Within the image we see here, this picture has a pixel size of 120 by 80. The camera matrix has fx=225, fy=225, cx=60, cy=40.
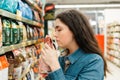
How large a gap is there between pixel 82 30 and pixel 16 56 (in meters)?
0.84

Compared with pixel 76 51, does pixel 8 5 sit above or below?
above

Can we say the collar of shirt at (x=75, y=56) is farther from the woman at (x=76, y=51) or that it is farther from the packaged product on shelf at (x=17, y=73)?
the packaged product on shelf at (x=17, y=73)

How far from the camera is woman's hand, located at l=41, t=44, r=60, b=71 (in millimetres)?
1635

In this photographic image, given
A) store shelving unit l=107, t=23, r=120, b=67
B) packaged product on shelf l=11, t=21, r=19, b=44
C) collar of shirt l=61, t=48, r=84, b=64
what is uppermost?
packaged product on shelf l=11, t=21, r=19, b=44

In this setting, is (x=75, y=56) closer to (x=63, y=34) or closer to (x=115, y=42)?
(x=63, y=34)

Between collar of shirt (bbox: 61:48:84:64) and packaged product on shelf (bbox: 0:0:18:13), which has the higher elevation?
packaged product on shelf (bbox: 0:0:18:13)

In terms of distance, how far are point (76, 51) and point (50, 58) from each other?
0.88 ft

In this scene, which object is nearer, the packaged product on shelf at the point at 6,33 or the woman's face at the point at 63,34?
the woman's face at the point at 63,34

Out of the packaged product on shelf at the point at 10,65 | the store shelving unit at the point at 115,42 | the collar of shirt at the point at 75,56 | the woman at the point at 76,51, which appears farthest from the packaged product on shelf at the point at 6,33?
the store shelving unit at the point at 115,42

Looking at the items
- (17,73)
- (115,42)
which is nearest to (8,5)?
(17,73)

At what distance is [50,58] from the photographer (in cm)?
164

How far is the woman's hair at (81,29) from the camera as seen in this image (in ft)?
5.71

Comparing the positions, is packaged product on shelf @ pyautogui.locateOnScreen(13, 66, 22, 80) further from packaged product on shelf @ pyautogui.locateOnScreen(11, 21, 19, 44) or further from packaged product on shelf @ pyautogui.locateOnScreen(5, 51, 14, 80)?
packaged product on shelf @ pyautogui.locateOnScreen(11, 21, 19, 44)

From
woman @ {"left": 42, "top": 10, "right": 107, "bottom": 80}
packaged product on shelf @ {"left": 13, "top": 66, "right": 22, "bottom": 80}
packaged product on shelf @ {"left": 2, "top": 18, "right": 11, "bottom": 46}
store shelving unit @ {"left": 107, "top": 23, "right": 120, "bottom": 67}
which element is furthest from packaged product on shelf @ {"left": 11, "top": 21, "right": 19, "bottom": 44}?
store shelving unit @ {"left": 107, "top": 23, "right": 120, "bottom": 67}
